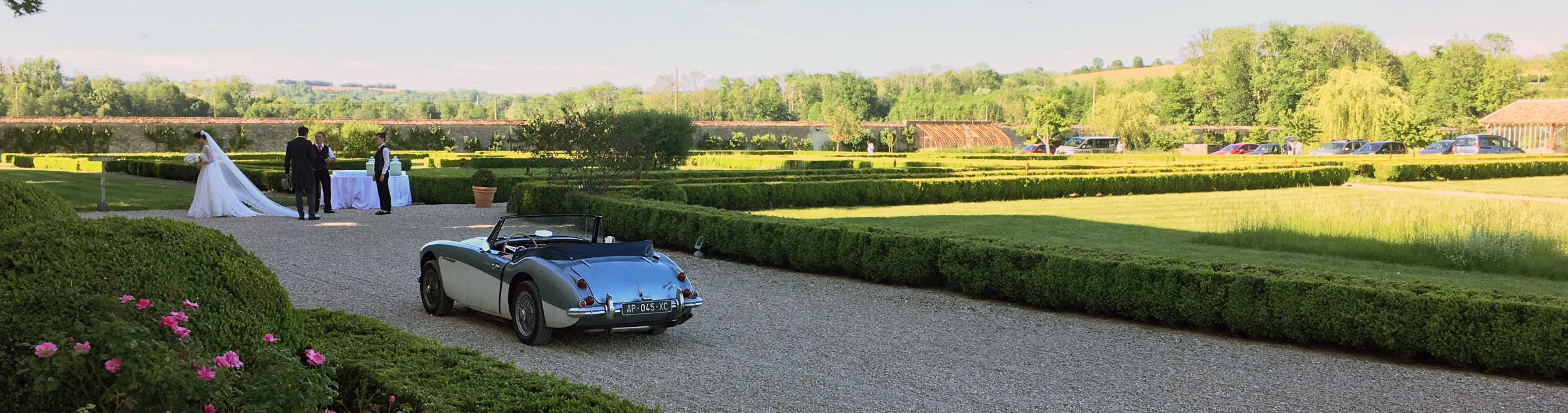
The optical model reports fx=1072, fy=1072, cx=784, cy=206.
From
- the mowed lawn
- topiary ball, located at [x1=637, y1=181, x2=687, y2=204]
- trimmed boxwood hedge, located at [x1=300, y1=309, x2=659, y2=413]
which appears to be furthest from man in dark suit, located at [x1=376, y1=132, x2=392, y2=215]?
trimmed boxwood hedge, located at [x1=300, y1=309, x2=659, y2=413]

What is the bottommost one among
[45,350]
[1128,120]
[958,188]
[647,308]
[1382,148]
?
[647,308]

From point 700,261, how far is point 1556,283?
799 centimetres

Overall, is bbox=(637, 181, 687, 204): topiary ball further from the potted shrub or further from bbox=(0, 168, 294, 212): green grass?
bbox=(0, 168, 294, 212): green grass

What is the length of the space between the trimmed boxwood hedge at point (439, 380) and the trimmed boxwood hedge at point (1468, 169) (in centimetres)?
3060

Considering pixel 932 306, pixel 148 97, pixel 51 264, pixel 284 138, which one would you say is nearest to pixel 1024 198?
pixel 932 306

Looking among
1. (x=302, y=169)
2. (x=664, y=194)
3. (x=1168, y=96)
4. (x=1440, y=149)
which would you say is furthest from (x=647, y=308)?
(x=1168, y=96)

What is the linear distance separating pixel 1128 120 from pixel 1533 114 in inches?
749

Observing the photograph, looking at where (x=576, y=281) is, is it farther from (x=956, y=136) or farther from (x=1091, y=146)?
(x=956, y=136)

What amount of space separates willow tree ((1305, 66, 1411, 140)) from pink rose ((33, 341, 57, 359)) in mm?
50363

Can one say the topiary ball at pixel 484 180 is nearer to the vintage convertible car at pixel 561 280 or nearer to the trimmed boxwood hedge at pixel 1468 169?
the vintage convertible car at pixel 561 280

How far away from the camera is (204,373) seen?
9.35ft

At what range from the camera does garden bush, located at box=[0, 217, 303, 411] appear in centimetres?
321

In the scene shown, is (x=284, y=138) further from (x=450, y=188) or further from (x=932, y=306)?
(x=932, y=306)

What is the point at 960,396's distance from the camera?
17.7 feet
